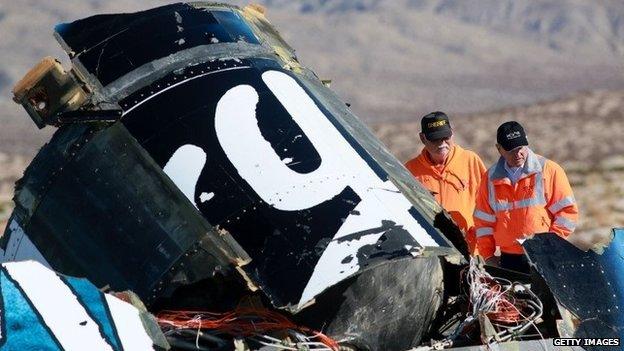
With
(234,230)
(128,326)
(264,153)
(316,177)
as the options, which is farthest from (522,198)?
(128,326)

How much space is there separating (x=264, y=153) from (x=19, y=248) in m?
1.75

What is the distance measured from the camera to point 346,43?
82188 millimetres

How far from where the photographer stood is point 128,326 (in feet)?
22.0

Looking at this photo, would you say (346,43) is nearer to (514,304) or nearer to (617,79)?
(617,79)

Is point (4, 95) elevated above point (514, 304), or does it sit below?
above

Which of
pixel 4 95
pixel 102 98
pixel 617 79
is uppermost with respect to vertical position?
pixel 4 95

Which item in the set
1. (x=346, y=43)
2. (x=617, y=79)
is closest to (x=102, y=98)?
(x=617, y=79)

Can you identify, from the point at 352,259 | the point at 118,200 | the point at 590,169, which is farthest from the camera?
the point at 590,169

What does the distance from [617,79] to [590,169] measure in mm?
37135

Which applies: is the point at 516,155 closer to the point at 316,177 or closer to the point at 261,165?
the point at 316,177

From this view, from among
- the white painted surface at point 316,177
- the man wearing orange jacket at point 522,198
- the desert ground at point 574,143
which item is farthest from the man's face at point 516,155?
the desert ground at point 574,143

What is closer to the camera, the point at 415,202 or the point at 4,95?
the point at 415,202

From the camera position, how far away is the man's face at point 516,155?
31.8 feet

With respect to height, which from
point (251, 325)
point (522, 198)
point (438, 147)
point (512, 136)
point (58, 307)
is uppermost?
point (58, 307)
